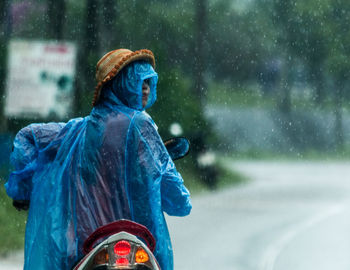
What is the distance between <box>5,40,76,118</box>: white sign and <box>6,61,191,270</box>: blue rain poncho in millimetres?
8855

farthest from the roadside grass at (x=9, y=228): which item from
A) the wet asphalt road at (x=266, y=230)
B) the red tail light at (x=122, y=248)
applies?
the red tail light at (x=122, y=248)

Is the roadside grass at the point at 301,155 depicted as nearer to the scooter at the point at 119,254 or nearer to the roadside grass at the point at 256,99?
the roadside grass at the point at 256,99

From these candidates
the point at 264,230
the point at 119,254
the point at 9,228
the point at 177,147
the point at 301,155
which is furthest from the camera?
the point at 301,155

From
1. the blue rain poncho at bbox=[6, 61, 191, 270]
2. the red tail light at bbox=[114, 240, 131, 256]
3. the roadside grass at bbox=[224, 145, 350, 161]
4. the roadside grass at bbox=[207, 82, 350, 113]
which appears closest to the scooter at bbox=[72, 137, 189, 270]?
the red tail light at bbox=[114, 240, 131, 256]

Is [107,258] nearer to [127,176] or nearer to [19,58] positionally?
[127,176]

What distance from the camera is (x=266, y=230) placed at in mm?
13078

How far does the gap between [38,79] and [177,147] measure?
951cm

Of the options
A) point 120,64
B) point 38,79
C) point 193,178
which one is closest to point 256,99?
point 193,178

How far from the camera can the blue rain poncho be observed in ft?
11.5

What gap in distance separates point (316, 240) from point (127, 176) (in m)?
8.89

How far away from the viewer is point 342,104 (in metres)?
53.3

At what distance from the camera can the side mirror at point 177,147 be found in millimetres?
3770

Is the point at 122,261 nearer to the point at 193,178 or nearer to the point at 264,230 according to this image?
the point at 264,230

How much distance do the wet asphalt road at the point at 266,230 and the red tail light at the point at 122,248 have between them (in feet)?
19.7
